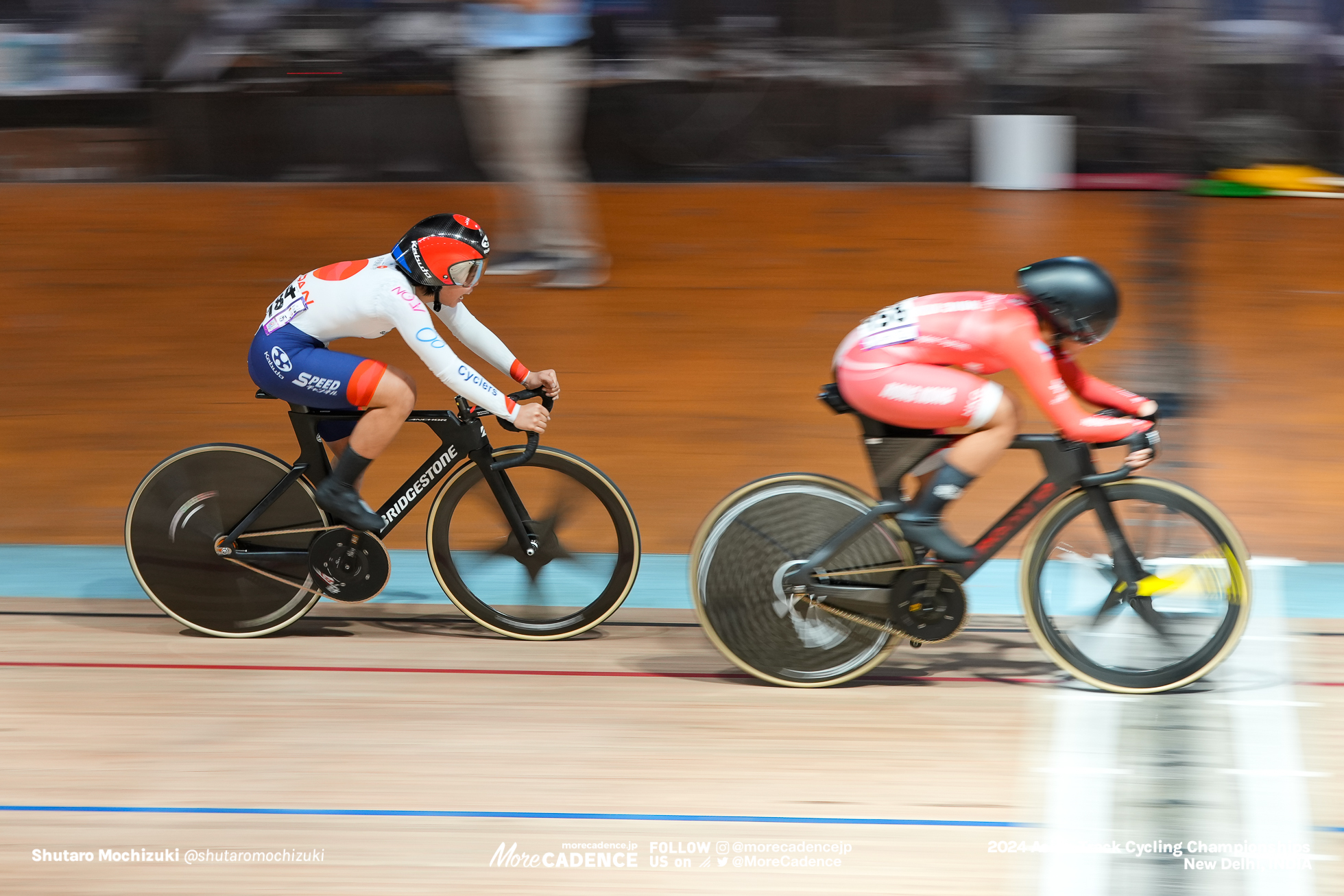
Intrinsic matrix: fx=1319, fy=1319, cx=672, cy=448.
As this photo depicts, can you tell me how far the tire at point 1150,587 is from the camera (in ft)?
10.7

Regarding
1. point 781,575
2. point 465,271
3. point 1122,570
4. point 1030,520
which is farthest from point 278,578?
point 1122,570

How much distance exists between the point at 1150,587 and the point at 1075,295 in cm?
76

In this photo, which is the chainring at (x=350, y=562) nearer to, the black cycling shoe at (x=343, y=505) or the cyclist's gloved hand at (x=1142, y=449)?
the black cycling shoe at (x=343, y=505)

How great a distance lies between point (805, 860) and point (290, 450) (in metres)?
3.49

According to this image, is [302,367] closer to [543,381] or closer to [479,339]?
[479,339]

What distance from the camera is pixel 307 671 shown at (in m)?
3.72

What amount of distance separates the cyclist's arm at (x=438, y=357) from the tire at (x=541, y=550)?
0.76ft

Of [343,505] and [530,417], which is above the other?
[530,417]

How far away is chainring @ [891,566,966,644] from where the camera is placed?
339cm

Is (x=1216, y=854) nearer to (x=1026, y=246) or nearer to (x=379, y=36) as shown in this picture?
(x=1026, y=246)

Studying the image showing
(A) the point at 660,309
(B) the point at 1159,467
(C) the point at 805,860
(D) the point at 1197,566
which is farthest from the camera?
(A) the point at 660,309

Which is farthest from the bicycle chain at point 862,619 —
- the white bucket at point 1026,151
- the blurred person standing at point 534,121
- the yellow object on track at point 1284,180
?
the yellow object on track at point 1284,180

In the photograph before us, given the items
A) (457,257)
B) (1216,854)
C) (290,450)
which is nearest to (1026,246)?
(290,450)

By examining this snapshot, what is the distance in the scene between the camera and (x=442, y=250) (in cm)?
358
